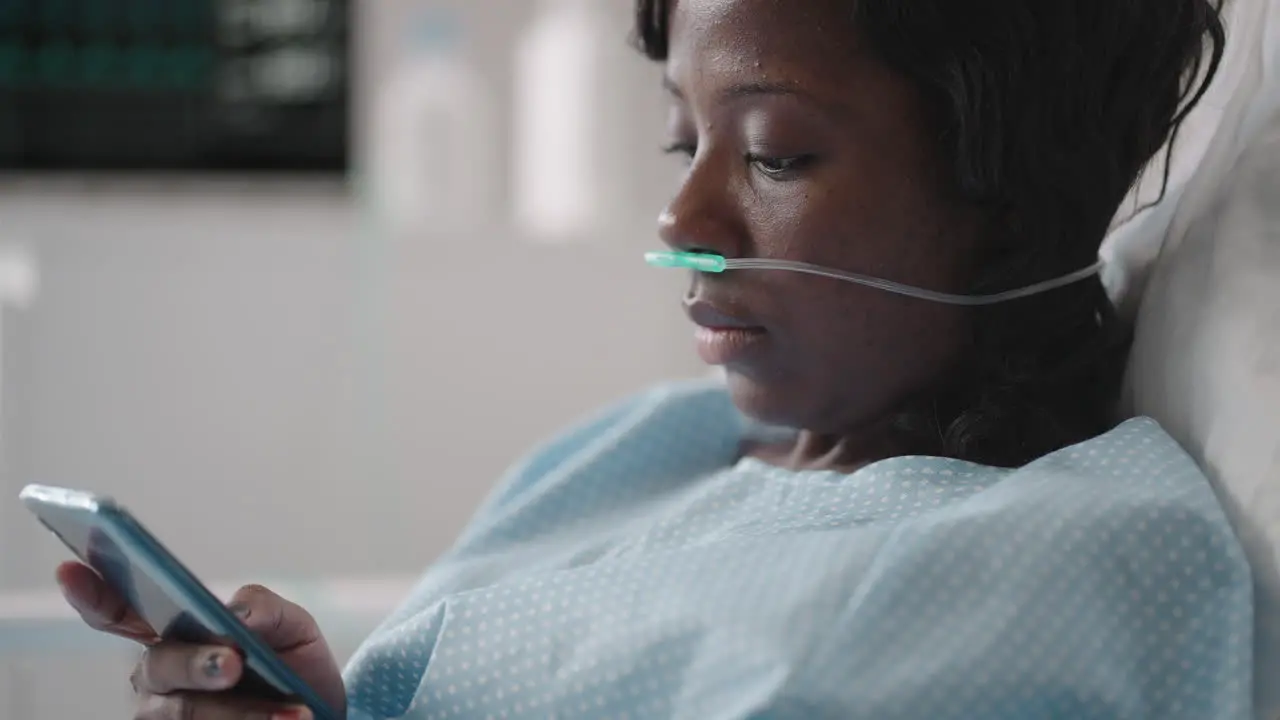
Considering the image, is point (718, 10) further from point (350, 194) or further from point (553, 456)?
point (350, 194)

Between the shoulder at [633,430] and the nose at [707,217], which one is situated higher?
the nose at [707,217]

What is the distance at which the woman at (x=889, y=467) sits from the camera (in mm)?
677

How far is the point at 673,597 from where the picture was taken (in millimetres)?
728

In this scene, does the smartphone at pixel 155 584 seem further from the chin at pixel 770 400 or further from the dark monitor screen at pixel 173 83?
the dark monitor screen at pixel 173 83

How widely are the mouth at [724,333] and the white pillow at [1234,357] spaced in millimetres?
230

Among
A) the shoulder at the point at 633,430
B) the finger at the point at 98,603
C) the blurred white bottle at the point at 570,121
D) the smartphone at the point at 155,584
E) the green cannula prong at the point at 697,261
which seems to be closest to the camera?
the smartphone at the point at 155,584

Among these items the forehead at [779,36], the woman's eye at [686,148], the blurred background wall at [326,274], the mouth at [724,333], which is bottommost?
the blurred background wall at [326,274]

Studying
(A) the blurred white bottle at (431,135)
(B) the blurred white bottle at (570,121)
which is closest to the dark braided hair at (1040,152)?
(B) the blurred white bottle at (570,121)

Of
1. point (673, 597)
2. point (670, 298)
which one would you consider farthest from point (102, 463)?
point (673, 597)

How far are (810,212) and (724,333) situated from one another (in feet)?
0.32

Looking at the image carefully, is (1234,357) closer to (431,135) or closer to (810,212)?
(810,212)

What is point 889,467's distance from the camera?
793 mm

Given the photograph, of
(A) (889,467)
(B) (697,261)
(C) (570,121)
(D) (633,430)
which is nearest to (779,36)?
(B) (697,261)

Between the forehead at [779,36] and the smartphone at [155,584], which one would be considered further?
the forehead at [779,36]
